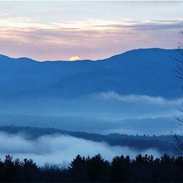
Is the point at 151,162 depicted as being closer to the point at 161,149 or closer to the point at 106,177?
the point at 106,177

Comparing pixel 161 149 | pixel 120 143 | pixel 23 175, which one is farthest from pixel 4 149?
pixel 23 175

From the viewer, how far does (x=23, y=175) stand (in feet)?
113

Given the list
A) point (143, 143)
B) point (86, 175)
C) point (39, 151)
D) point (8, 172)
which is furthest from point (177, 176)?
point (39, 151)

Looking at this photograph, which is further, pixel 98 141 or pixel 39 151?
pixel 98 141

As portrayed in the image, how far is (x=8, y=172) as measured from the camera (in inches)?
1205

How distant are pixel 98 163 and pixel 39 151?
14712 centimetres

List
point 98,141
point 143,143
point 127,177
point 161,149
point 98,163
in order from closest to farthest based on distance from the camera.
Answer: point 127,177 < point 98,163 < point 161,149 < point 143,143 < point 98,141

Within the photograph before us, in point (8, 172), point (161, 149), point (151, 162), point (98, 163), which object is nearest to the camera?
point (8, 172)

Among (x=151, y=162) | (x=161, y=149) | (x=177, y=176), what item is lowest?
(x=177, y=176)

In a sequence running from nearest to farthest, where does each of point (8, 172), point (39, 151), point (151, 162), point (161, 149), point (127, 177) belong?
point (8, 172) → point (127, 177) → point (151, 162) → point (161, 149) → point (39, 151)

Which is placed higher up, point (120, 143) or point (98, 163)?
point (120, 143)

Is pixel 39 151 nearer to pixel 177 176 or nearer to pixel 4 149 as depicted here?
pixel 4 149

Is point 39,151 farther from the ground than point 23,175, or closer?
farther from the ground

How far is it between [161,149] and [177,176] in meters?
116
